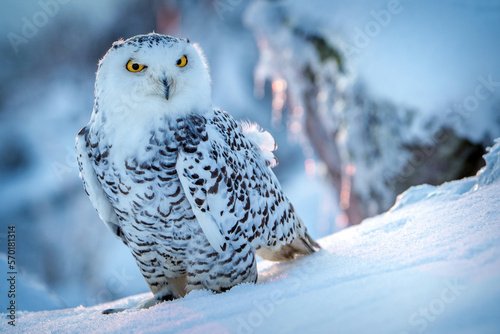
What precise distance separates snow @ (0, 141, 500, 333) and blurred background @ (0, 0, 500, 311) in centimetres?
109

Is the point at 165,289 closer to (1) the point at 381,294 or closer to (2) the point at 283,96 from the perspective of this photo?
(1) the point at 381,294

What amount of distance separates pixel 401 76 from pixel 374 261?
1813 millimetres

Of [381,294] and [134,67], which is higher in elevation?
[134,67]

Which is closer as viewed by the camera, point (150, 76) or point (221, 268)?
point (150, 76)

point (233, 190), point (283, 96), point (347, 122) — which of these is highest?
point (283, 96)

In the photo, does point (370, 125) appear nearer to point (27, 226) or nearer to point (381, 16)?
point (381, 16)

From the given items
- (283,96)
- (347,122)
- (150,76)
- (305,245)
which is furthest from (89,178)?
(283,96)

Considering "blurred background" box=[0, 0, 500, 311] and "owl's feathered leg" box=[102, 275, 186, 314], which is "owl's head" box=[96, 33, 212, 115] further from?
"blurred background" box=[0, 0, 500, 311]

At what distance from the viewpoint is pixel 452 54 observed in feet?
6.90

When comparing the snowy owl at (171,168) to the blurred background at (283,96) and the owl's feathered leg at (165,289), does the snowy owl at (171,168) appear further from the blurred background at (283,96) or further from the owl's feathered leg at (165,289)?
the blurred background at (283,96)

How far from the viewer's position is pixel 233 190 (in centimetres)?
106

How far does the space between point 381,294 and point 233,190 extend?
1.78 ft

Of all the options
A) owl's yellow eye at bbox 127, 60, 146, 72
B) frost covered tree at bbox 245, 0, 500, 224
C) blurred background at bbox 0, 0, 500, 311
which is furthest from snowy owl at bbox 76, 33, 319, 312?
frost covered tree at bbox 245, 0, 500, 224

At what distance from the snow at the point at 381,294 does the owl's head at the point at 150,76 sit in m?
0.59
